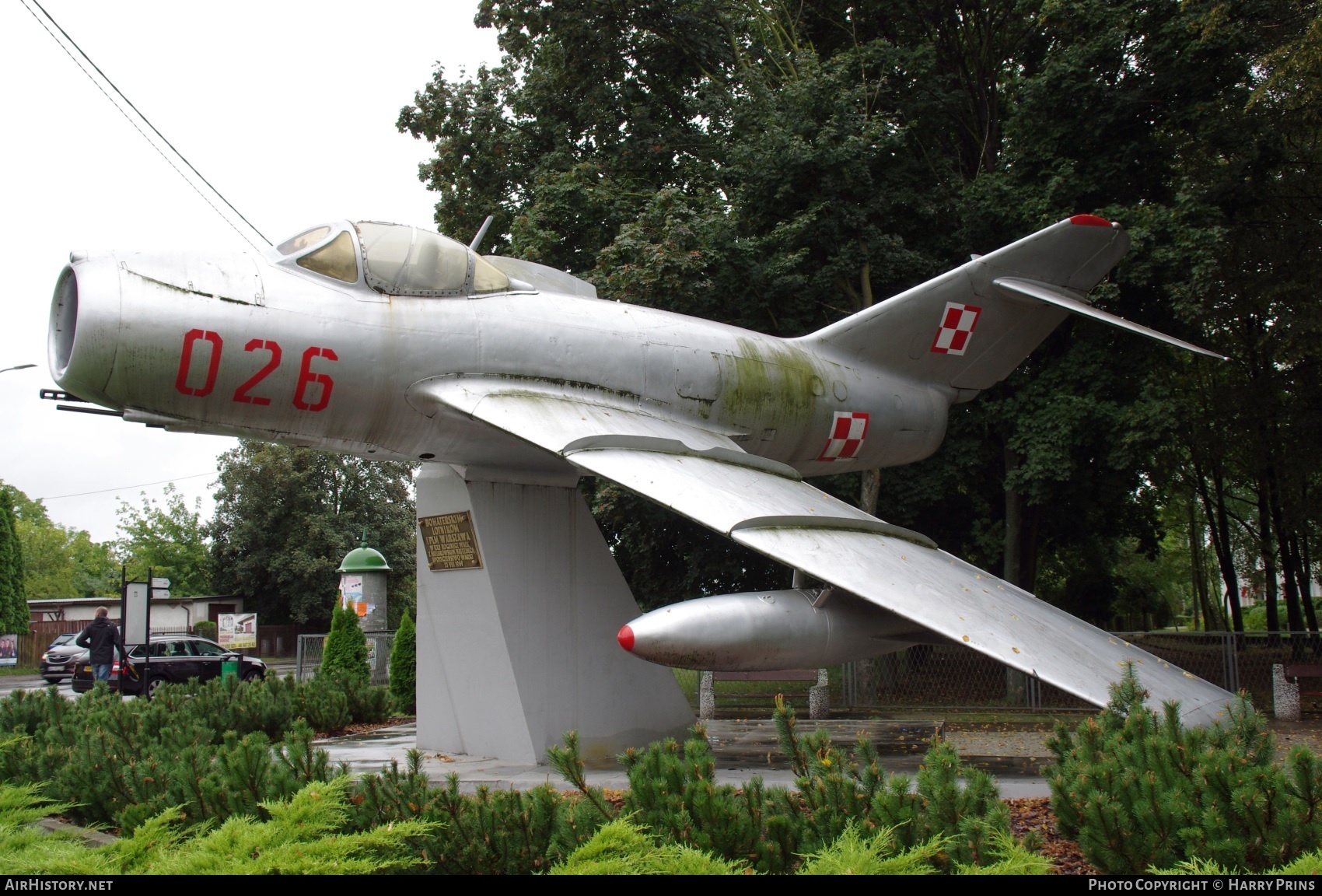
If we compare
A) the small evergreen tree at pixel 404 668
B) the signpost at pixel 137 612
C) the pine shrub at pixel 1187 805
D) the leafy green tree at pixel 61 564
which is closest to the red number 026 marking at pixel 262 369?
the pine shrub at pixel 1187 805

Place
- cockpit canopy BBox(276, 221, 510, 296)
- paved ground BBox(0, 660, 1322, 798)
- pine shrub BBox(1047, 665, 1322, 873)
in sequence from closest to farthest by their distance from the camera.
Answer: pine shrub BBox(1047, 665, 1322, 873) < paved ground BBox(0, 660, 1322, 798) < cockpit canopy BBox(276, 221, 510, 296)

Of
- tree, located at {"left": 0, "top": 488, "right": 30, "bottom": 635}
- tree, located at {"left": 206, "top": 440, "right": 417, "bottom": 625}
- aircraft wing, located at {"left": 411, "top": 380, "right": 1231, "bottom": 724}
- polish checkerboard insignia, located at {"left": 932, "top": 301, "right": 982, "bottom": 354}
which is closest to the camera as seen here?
aircraft wing, located at {"left": 411, "top": 380, "right": 1231, "bottom": 724}

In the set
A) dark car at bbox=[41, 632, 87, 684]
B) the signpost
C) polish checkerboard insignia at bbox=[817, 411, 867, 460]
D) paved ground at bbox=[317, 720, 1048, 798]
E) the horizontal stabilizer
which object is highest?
the horizontal stabilizer

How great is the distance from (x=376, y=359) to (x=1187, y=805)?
619 cm

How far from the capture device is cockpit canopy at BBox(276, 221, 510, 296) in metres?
7.84

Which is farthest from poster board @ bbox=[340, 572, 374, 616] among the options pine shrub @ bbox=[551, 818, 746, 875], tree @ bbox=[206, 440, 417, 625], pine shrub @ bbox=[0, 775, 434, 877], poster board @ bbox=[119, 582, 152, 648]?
tree @ bbox=[206, 440, 417, 625]

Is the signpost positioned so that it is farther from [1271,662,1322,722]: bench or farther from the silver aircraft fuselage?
[1271,662,1322,722]: bench

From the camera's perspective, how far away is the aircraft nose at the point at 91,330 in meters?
6.76

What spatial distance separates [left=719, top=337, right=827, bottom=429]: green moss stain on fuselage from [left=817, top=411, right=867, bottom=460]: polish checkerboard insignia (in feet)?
1.21

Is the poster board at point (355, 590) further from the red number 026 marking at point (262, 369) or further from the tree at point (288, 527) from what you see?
the tree at point (288, 527)

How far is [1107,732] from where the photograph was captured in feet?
17.9

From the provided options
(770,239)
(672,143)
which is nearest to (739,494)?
(770,239)

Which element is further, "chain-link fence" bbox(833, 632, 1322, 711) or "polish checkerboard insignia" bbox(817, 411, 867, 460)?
"chain-link fence" bbox(833, 632, 1322, 711)

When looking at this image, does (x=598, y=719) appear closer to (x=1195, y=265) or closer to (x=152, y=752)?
(x=152, y=752)
